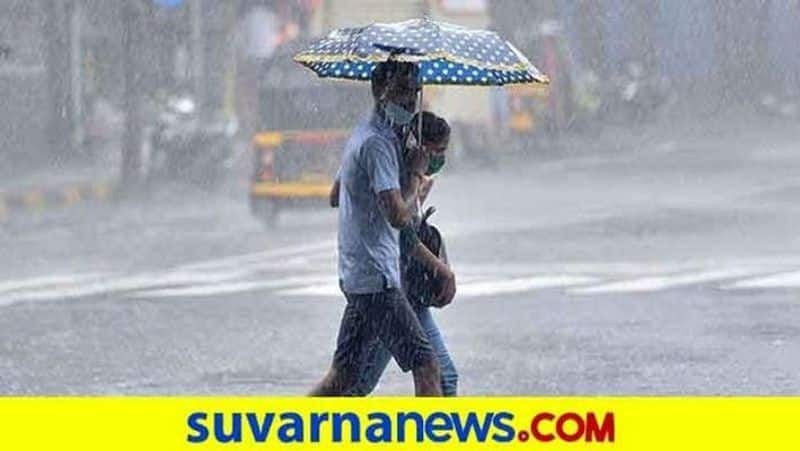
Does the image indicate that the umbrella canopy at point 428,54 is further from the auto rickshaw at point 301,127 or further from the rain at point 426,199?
the auto rickshaw at point 301,127

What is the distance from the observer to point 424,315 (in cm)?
721

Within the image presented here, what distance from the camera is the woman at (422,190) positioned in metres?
6.91

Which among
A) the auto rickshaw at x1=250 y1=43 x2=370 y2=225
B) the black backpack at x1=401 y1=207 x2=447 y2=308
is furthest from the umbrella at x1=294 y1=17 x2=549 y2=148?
the auto rickshaw at x1=250 y1=43 x2=370 y2=225

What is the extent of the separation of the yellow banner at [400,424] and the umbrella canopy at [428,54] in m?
1.06

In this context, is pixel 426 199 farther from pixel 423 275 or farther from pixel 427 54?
pixel 427 54

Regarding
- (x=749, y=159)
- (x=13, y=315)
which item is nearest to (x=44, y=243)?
(x=13, y=315)

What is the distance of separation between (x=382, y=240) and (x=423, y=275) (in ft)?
0.73

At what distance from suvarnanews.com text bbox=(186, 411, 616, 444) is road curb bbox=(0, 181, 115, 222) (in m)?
9.10

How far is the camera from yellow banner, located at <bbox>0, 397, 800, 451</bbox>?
7.14 m

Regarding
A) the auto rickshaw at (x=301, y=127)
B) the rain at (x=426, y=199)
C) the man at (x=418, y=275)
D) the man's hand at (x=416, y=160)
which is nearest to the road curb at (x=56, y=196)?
the rain at (x=426, y=199)

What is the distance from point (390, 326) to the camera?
6980 mm

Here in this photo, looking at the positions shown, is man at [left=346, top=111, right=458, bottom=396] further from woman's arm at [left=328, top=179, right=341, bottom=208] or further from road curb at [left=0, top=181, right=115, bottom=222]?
road curb at [left=0, top=181, right=115, bottom=222]

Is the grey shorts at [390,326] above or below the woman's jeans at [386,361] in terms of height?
above

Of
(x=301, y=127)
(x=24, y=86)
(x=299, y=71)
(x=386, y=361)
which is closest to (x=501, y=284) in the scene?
(x=301, y=127)
